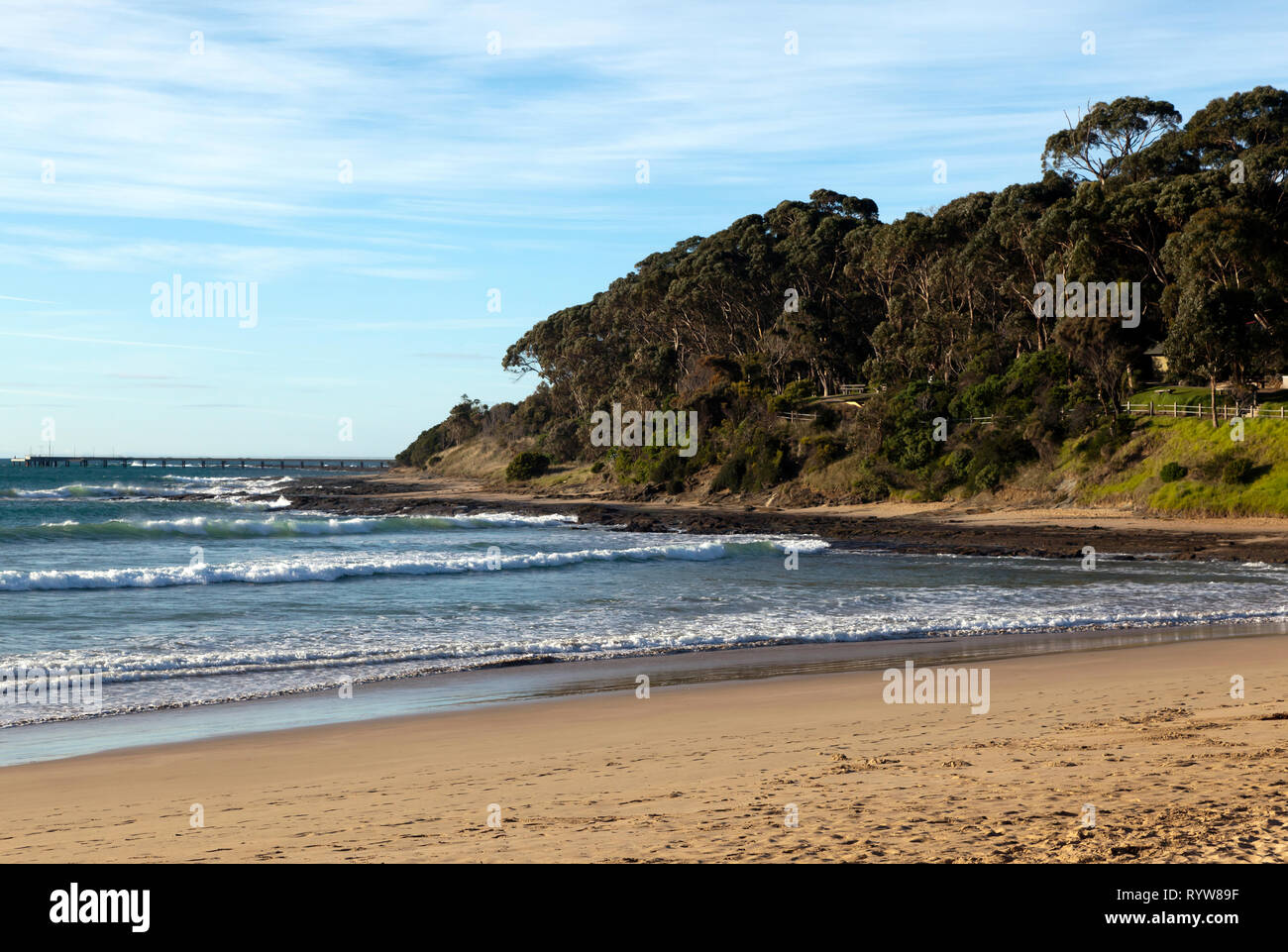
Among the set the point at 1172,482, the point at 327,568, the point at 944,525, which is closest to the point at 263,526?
the point at 327,568

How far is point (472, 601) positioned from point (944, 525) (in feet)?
91.6

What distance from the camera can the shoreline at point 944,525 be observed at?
33500 mm

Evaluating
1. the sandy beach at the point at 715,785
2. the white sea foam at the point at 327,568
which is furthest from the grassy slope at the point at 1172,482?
the sandy beach at the point at 715,785

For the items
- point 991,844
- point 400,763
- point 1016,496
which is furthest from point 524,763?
point 1016,496

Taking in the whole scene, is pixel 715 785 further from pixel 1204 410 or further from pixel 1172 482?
pixel 1204 410

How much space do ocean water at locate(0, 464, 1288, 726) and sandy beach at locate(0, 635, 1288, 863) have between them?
399 cm

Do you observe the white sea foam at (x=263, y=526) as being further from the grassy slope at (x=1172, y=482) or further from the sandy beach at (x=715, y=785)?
the sandy beach at (x=715, y=785)

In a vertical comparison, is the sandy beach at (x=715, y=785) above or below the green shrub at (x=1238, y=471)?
below

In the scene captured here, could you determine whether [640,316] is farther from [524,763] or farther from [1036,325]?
[524,763]

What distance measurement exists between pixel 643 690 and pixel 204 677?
600 centimetres

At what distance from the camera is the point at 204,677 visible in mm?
13492

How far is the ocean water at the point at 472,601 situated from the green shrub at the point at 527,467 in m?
49.8

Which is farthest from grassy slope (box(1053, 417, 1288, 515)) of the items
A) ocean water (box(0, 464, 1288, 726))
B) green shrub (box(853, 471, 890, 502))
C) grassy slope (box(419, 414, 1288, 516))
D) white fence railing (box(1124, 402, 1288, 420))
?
ocean water (box(0, 464, 1288, 726))
